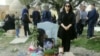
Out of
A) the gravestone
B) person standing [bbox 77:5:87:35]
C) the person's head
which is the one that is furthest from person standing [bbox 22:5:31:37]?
the person's head

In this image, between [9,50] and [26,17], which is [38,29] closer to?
[9,50]

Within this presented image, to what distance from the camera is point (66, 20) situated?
9984 mm

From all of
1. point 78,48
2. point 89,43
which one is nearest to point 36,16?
point 89,43

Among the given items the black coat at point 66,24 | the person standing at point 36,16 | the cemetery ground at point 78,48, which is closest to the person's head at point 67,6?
the black coat at point 66,24

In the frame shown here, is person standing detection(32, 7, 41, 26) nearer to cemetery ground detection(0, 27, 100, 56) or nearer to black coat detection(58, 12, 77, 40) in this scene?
cemetery ground detection(0, 27, 100, 56)

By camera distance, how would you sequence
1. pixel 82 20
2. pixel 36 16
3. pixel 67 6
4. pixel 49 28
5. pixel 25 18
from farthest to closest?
pixel 82 20 < pixel 36 16 < pixel 25 18 < pixel 49 28 < pixel 67 6

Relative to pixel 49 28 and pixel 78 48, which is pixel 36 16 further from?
pixel 49 28

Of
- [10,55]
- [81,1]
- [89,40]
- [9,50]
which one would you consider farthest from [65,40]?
[81,1]

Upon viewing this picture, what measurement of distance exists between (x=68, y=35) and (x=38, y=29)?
108 centimetres

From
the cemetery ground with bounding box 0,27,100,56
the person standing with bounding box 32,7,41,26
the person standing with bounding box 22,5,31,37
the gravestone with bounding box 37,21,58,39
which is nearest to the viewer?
the gravestone with bounding box 37,21,58,39

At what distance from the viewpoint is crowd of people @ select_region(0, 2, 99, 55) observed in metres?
9.98

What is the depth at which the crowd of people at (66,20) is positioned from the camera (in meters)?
9.98

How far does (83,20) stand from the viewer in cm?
1622

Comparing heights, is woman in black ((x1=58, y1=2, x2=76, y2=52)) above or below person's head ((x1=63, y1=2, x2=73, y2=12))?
below
